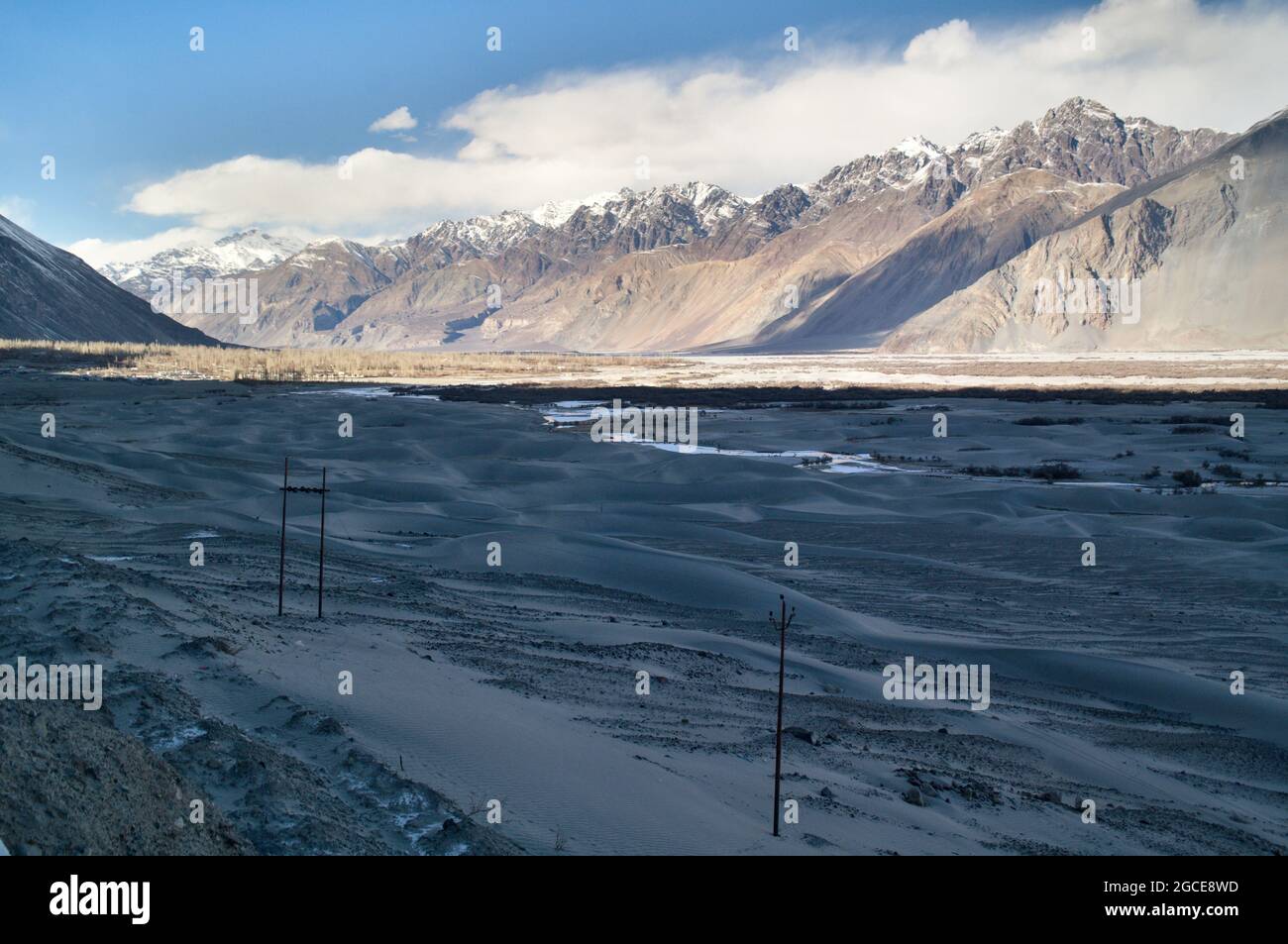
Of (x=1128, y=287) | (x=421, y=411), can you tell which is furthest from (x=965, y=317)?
(x=421, y=411)

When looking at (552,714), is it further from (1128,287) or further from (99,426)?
(1128,287)

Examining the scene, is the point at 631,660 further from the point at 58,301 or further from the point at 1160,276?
the point at 1160,276

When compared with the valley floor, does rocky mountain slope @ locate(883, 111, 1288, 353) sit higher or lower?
higher

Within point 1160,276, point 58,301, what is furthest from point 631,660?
point 1160,276

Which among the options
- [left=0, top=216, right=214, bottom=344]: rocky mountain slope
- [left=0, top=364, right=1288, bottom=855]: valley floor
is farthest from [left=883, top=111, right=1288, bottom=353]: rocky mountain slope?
[left=0, top=364, right=1288, bottom=855]: valley floor

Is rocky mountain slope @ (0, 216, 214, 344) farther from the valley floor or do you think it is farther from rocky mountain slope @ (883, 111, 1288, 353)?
rocky mountain slope @ (883, 111, 1288, 353)
